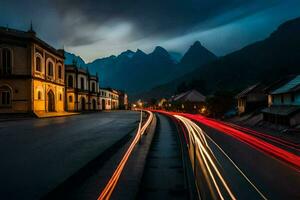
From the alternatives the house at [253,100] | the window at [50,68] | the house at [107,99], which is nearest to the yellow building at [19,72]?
the window at [50,68]

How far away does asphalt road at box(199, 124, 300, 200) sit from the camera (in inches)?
309

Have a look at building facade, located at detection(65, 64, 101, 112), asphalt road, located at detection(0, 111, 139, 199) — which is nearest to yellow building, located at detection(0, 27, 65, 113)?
building facade, located at detection(65, 64, 101, 112)

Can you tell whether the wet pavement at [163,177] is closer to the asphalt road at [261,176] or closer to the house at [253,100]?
the asphalt road at [261,176]

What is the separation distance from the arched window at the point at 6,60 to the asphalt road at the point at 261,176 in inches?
1466

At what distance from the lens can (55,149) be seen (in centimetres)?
1266

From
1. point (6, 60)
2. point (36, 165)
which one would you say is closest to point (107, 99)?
point (6, 60)

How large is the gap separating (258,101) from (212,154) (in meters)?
40.6

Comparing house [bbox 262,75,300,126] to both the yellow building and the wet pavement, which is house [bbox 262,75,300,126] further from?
the yellow building

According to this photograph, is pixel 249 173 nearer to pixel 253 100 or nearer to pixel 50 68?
pixel 253 100

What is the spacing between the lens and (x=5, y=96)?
37688 mm

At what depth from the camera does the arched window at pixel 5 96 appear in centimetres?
3741

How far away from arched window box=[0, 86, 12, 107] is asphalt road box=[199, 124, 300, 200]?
3604 cm

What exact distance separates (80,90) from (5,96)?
3255 centimetres

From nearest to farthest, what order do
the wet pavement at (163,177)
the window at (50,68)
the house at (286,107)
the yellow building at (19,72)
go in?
the wet pavement at (163,177), the house at (286,107), the yellow building at (19,72), the window at (50,68)
